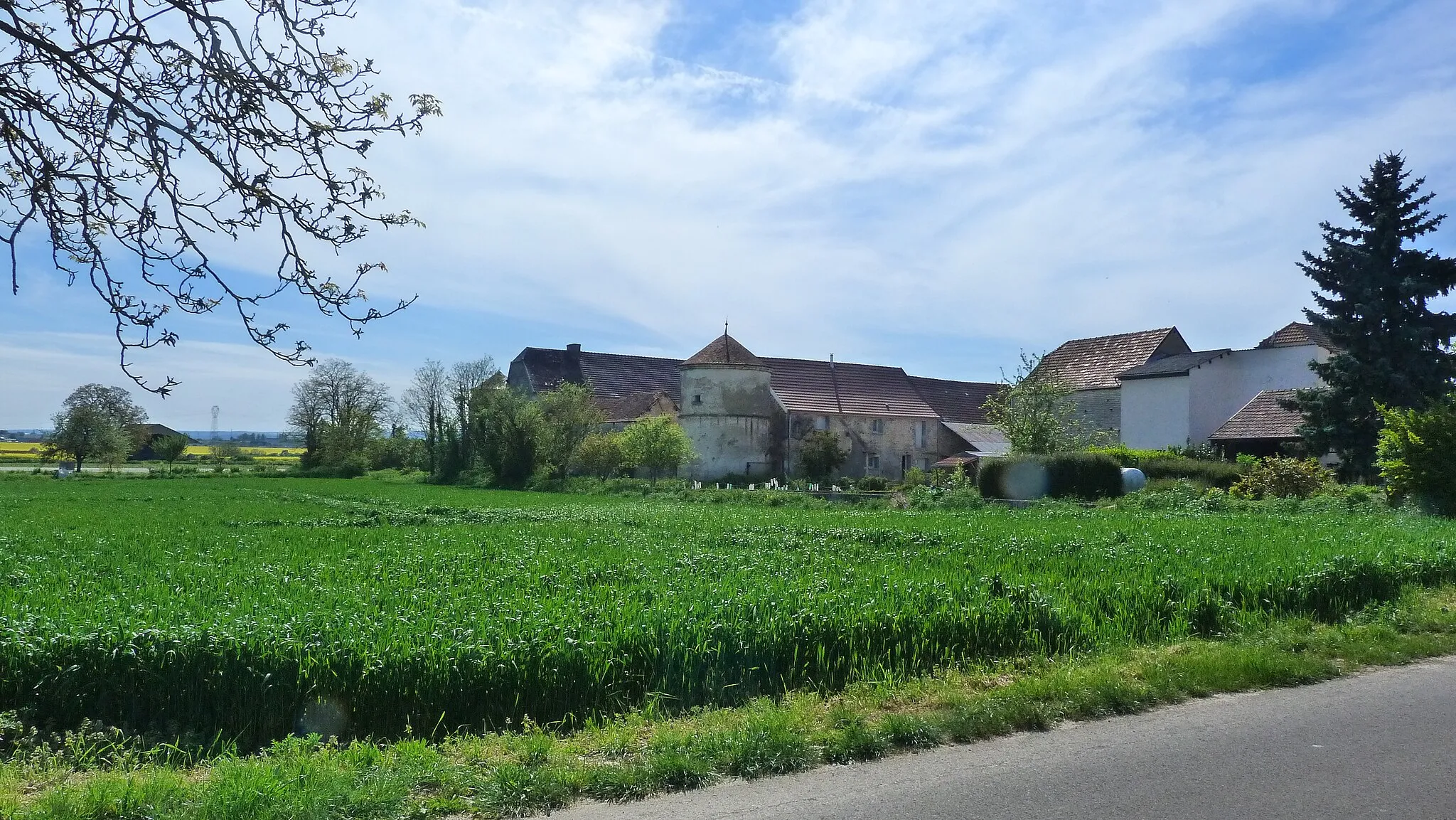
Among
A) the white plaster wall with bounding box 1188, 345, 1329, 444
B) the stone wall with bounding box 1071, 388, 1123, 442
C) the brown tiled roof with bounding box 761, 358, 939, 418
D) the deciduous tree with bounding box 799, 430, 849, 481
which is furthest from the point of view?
the brown tiled roof with bounding box 761, 358, 939, 418

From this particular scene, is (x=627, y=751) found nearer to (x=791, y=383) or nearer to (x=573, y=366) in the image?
(x=791, y=383)

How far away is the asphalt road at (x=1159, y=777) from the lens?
4.83 metres

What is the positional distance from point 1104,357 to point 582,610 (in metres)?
53.7

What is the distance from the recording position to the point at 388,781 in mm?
5191

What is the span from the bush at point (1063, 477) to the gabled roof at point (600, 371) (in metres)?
39.2

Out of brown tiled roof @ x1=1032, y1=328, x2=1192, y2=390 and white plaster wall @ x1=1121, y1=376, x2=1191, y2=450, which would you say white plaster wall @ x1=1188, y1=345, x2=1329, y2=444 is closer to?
white plaster wall @ x1=1121, y1=376, x2=1191, y2=450

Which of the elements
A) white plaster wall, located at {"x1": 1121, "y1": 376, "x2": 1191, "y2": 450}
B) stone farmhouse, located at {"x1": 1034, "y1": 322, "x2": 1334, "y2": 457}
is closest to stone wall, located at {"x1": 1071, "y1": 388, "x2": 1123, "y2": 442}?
stone farmhouse, located at {"x1": 1034, "y1": 322, "x2": 1334, "y2": 457}

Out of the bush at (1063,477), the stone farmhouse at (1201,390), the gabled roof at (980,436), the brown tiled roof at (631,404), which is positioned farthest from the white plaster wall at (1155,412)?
the brown tiled roof at (631,404)

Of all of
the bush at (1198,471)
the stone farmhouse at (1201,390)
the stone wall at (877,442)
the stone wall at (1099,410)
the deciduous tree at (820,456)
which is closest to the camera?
the bush at (1198,471)

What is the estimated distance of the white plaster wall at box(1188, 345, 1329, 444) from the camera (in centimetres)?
4647

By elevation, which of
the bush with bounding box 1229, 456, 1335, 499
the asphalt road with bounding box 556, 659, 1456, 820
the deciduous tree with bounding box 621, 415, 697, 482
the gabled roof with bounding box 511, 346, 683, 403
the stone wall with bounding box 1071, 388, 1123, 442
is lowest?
the asphalt road with bounding box 556, 659, 1456, 820

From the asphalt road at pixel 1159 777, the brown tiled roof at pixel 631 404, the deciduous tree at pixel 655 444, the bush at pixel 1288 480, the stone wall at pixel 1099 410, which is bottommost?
the asphalt road at pixel 1159 777

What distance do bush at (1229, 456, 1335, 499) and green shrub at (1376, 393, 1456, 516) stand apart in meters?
5.61

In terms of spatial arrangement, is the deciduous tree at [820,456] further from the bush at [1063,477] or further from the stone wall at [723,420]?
the bush at [1063,477]
